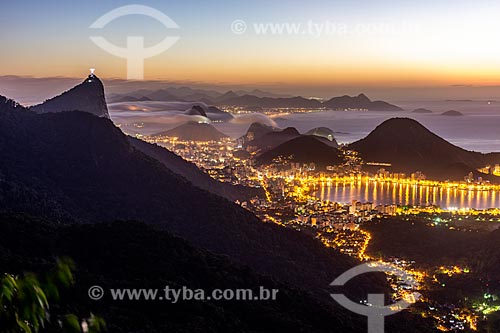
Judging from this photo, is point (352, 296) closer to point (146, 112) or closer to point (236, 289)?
point (236, 289)

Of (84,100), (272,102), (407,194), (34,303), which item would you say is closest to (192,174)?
(84,100)

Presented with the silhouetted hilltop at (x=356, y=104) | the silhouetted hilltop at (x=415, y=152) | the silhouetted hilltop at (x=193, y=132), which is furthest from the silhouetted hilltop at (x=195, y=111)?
the silhouetted hilltop at (x=356, y=104)

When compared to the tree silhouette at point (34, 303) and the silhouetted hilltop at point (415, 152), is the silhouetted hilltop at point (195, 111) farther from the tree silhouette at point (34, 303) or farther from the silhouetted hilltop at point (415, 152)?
the tree silhouette at point (34, 303)

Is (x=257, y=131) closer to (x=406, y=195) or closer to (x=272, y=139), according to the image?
(x=272, y=139)

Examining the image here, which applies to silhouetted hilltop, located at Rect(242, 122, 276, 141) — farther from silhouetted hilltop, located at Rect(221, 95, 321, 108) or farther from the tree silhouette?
the tree silhouette

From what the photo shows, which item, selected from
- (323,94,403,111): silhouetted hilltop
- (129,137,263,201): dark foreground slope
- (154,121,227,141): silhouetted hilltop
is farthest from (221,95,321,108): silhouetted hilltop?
(129,137,263,201): dark foreground slope
